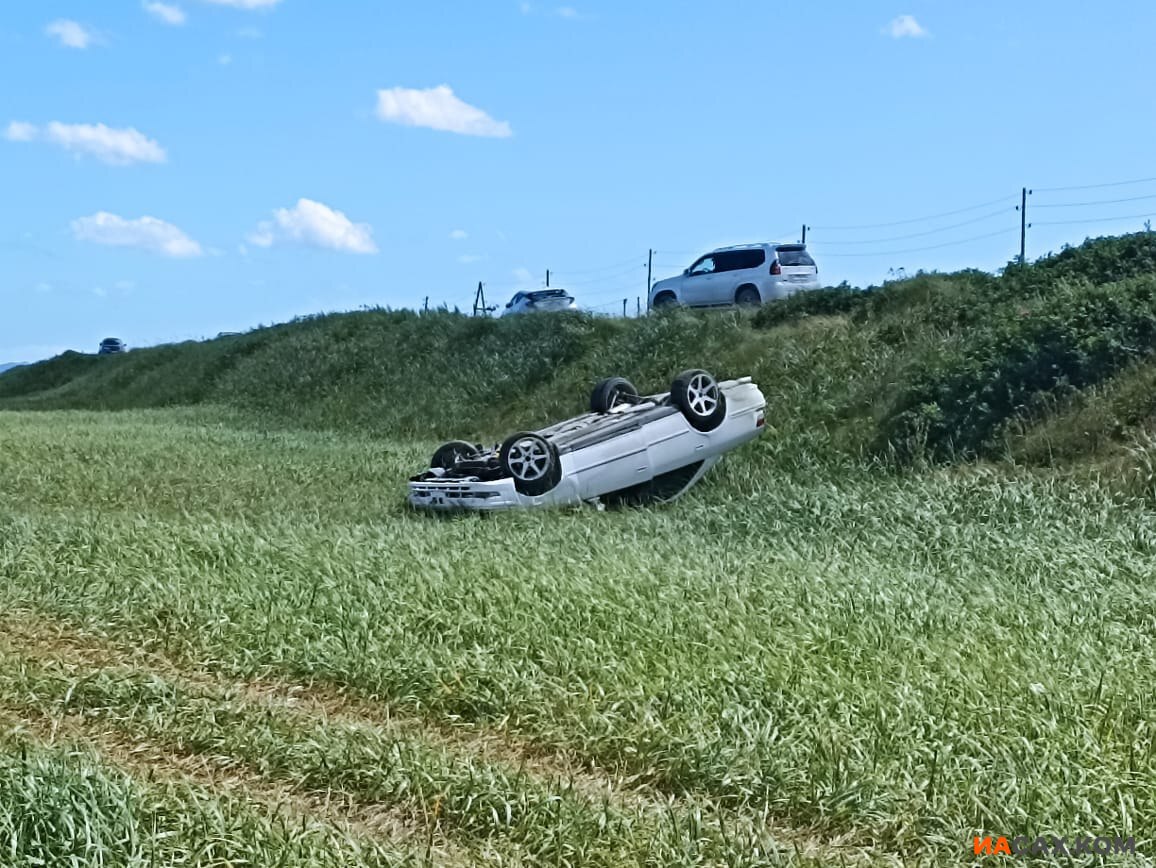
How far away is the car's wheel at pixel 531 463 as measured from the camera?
10484 millimetres

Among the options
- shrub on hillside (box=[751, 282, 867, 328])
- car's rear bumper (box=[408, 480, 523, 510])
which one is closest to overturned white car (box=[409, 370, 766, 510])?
car's rear bumper (box=[408, 480, 523, 510])

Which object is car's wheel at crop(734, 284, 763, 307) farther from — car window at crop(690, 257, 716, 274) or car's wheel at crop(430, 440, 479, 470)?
car's wheel at crop(430, 440, 479, 470)

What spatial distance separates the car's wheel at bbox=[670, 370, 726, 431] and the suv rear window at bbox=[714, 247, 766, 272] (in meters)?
13.8

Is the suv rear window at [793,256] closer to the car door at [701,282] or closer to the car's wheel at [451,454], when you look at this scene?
the car door at [701,282]

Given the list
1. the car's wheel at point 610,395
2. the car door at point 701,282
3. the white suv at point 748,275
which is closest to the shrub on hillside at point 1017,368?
the car's wheel at point 610,395

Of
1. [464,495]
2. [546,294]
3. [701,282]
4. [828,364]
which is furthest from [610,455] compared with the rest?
[546,294]

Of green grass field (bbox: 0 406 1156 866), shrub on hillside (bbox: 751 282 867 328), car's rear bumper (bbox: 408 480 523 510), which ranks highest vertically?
shrub on hillside (bbox: 751 282 867 328)

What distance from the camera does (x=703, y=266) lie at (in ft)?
85.9

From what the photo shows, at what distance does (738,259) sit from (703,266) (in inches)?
41.1

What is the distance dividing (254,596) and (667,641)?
7.92 ft

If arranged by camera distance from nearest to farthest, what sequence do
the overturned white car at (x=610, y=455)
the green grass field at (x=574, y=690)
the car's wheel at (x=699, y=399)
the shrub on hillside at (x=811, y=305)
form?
the green grass field at (x=574, y=690)
the overturned white car at (x=610, y=455)
the car's wheel at (x=699, y=399)
the shrub on hillside at (x=811, y=305)

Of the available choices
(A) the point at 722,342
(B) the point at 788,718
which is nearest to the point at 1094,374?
(A) the point at 722,342

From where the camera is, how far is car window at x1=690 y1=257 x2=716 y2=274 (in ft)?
85.1

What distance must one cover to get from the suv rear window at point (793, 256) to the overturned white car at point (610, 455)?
43.2 ft
